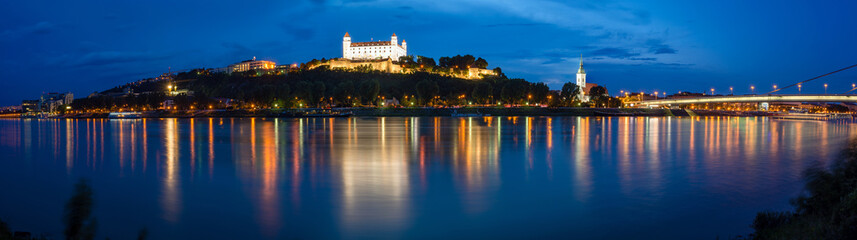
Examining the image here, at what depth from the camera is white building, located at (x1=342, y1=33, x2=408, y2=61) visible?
121 m

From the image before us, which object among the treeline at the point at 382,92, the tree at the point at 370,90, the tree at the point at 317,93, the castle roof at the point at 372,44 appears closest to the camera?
the tree at the point at 370,90

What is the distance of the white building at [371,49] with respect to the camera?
121 meters

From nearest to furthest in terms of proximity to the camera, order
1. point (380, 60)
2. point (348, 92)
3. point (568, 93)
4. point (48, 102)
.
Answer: point (348, 92), point (568, 93), point (380, 60), point (48, 102)

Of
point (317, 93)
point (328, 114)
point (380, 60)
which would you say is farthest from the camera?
point (380, 60)

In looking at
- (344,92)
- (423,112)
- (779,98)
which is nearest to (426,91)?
(423,112)

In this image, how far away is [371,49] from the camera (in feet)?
400

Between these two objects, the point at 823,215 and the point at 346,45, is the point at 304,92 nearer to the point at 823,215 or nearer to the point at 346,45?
the point at 346,45

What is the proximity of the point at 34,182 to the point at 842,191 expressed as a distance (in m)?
14.5

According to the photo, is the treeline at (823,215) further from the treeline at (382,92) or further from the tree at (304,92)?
the tree at (304,92)

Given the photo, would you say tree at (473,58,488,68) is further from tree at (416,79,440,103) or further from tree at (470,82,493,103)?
tree at (416,79,440,103)

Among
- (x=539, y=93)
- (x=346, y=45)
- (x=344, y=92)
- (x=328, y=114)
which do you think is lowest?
(x=328, y=114)

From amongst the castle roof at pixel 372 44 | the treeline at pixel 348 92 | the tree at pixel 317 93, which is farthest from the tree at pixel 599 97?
the castle roof at pixel 372 44

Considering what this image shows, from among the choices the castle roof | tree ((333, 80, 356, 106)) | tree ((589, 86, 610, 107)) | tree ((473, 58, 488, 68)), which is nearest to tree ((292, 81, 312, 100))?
tree ((333, 80, 356, 106))

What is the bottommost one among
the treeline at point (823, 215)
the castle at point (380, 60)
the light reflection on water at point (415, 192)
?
the light reflection on water at point (415, 192)
